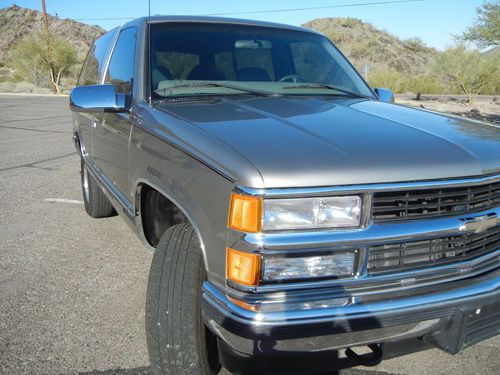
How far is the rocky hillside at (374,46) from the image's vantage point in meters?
50.4

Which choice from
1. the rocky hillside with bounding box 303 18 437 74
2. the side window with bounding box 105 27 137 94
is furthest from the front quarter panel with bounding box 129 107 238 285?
the rocky hillside with bounding box 303 18 437 74

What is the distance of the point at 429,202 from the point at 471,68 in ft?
82.0

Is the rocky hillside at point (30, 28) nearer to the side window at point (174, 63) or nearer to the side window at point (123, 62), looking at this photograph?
the side window at point (123, 62)

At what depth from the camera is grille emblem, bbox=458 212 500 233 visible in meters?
1.90

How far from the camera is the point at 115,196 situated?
332cm

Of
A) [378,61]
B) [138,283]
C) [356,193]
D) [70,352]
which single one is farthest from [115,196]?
[378,61]

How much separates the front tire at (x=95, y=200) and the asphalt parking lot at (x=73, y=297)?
10cm

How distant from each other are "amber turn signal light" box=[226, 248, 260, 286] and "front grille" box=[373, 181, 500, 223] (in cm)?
49

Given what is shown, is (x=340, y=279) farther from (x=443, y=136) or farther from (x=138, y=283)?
(x=138, y=283)

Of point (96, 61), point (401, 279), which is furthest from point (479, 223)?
point (96, 61)

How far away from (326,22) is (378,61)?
52.3ft

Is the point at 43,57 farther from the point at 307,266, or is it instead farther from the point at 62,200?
the point at 307,266

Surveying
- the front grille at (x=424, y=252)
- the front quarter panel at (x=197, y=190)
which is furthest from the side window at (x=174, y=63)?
the front grille at (x=424, y=252)

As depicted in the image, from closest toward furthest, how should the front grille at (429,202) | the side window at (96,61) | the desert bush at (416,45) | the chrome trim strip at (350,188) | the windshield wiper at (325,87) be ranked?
the chrome trim strip at (350,188), the front grille at (429,202), the windshield wiper at (325,87), the side window at (96,61), the desert bush at (416,45)
